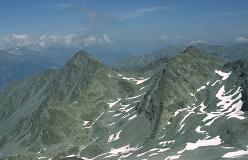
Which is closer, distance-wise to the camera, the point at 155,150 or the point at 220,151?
the point at 220,151

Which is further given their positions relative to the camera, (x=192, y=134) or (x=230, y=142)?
(x=192, y=134)

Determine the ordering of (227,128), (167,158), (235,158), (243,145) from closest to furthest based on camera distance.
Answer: (235,158) < (243,145) < (167,158) < (227,128)

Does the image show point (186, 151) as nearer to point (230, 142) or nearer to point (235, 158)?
point (230, 142)

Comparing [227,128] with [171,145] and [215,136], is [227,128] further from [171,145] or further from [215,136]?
[171,145]

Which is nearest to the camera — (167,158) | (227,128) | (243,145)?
(243,145)

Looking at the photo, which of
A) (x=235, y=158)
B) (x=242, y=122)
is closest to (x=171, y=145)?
(x=242, y=122)

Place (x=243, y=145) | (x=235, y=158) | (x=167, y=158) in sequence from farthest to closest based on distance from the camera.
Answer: (x=167, y=158), (x=243, y=145), (x=235, y=158)

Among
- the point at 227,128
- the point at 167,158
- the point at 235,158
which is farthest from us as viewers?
the point at 227,128

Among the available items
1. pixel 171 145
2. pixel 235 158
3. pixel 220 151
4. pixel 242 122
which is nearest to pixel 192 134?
pixel 171 145
